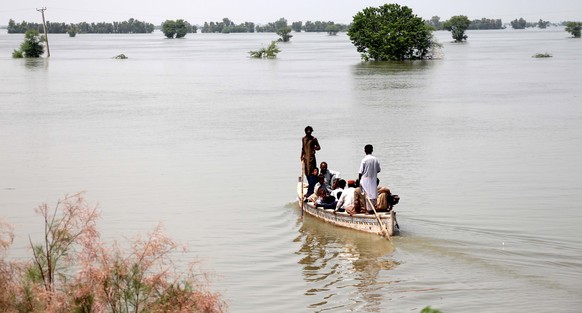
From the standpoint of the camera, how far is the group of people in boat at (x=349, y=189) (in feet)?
55.5

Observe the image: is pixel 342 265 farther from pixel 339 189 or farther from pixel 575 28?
pixel 575 28

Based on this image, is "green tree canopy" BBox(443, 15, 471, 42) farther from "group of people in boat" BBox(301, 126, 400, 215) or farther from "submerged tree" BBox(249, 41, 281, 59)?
"group of people in boat" BBox(301, 126, 400, 215)

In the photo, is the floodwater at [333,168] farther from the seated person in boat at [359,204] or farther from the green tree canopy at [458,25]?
the green tree canopy at [458,25]

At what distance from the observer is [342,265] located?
52.2ft

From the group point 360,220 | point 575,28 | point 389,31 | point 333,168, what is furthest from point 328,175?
point 575,28

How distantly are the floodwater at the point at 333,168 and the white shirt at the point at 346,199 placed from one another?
557mm

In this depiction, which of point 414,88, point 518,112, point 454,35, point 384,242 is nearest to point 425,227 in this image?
point 384,242

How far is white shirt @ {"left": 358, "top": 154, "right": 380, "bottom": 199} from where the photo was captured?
55.1 feet

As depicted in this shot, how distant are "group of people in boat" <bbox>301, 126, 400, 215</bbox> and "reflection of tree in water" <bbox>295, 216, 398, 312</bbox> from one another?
474mm

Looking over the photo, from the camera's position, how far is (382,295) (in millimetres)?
14102

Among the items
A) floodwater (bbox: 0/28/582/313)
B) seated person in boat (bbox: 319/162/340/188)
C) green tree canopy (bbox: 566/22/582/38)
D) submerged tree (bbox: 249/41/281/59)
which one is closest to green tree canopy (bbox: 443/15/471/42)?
green tree canopy (bbox: 566/22/582/38)

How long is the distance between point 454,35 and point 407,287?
447 ft

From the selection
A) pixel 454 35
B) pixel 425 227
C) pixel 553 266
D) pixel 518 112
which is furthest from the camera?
pixel 454 35

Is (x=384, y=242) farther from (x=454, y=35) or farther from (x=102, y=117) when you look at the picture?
(x=454, y=35)
